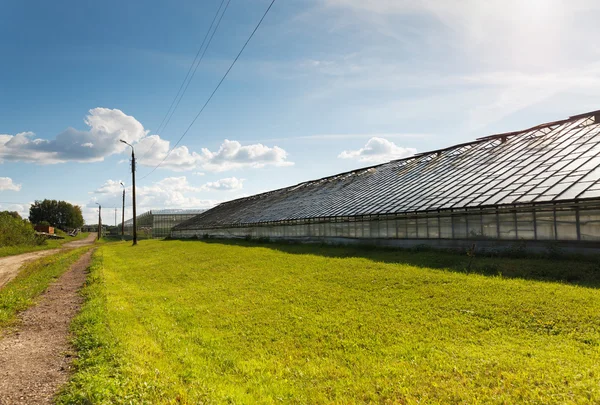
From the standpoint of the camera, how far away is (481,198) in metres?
19.9

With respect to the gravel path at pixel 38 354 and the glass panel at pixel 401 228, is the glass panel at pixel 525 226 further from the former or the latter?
the gravel path at pixel 38 354

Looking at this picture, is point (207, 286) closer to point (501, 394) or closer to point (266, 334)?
point (266, 334)

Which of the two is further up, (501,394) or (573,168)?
(573,168)

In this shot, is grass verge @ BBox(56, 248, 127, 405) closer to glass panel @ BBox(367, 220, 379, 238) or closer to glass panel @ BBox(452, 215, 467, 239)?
glass panel @ BBox(452, 215, 467, 239)

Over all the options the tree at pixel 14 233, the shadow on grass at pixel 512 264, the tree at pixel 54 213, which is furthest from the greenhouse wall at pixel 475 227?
the tree at pixel 54 213

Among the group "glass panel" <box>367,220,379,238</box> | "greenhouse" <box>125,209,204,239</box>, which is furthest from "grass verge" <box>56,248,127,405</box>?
"greenhouse" <box>125,209,204,239</box>

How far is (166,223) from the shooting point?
276 ft

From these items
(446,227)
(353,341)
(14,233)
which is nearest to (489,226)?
(446,227)

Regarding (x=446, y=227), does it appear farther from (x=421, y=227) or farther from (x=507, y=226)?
(x=507, y=226)

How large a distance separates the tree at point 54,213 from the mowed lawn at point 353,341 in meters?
156

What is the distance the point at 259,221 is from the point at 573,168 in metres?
30.4

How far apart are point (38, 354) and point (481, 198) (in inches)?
751

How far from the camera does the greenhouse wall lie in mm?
15742

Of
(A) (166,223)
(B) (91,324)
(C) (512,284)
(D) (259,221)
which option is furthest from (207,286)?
(A) (166,223)
